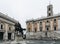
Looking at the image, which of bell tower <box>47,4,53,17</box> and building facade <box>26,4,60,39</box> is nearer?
building facade <box>26,4,60,39</box>

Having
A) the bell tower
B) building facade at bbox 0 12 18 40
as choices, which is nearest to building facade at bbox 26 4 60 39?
the bell tower

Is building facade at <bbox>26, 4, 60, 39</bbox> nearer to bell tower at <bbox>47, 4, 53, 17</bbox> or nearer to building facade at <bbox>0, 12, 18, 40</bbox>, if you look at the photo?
bell tower at <bbox>47, 4, 53, 17</bbox>

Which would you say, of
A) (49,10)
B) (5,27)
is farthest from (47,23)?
(5,27)

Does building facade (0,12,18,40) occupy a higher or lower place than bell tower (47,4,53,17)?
lower

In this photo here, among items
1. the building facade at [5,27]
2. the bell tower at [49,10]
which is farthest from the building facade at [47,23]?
the building facade at [5,27]

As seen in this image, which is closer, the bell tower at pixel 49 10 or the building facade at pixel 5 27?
the building facade at pixel 5 27

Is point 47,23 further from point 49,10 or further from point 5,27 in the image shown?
point 5,27

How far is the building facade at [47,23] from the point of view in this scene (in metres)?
43.0

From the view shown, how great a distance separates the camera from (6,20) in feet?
136

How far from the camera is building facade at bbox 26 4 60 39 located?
43044 millimetres

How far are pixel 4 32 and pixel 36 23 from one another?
13479 mm

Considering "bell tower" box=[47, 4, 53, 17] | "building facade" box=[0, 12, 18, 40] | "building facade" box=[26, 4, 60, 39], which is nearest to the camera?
"building facade" box=[0, 12, 18, 40]

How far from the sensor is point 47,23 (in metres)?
45.5

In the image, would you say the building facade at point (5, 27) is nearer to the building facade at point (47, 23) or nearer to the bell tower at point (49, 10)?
the building facade at point (47, 23)
